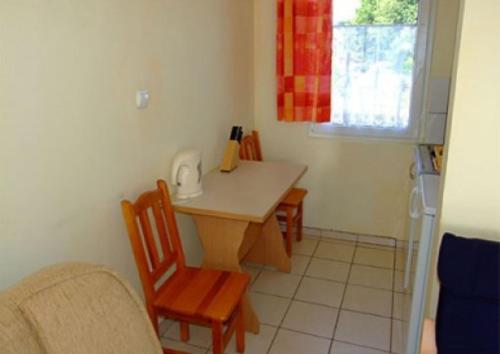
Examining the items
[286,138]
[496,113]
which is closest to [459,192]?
[496,113]

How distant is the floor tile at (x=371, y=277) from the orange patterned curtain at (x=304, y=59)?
1107 millimetres

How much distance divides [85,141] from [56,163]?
0.18 meters

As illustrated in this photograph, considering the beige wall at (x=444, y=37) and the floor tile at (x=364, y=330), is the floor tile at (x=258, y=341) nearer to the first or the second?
the floor tile at (x=364, y=330)

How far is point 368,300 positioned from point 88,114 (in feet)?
6.45

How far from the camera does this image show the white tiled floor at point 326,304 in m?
2.31

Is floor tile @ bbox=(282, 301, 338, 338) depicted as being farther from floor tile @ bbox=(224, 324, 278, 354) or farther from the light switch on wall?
the light switch on wall

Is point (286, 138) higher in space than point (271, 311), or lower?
higher

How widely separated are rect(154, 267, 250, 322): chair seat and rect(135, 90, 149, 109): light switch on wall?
845 millimetres

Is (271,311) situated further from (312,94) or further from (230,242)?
(312,94)

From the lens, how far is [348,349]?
2.28 m

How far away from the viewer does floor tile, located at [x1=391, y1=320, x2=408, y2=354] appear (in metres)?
2.26

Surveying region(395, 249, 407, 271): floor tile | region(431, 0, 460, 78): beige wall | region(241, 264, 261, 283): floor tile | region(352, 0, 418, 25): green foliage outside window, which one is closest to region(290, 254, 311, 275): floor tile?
region(241, 264, 261, 283): floor tile

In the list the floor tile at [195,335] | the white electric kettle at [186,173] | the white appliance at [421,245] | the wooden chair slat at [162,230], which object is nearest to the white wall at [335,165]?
the white appliance at [421,245]

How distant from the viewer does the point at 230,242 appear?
7.54 feet
